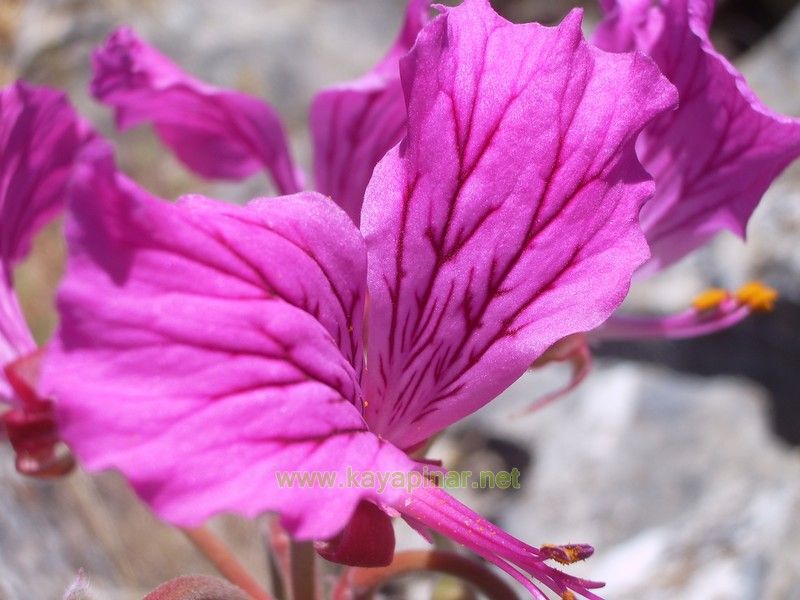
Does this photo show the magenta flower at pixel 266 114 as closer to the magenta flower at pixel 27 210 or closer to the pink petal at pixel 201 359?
the magenta flower at pixel 27 210

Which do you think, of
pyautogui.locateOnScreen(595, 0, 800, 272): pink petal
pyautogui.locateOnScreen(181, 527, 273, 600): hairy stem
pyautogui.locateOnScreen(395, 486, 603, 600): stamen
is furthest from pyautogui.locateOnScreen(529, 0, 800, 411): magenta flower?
pyautogui.locateOnScreen(181, 527, 273, 600): hairy stem

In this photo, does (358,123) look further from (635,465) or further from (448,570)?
(635,465)

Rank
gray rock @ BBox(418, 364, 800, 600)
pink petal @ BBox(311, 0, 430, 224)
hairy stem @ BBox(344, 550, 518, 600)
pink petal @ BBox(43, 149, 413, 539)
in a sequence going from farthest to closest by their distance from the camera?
gray rock @ BBox(418, 364, 800, 600), pink petal @ BBox(311, 0, 430, 224), hairy stem @ BBox(344, 550, 518, 600), pink petal @ BBox(43, 149, 413, 539)

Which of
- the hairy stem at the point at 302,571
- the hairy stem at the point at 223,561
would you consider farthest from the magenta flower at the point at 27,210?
the hairy stem at the point at 302,571

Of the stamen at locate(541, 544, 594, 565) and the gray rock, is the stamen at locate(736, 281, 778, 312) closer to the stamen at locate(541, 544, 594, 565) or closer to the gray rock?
the stamen at locate(541, 544, 594, 565)

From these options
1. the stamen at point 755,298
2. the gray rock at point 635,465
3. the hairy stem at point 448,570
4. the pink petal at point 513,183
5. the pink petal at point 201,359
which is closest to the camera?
the pink petal at point 201,359

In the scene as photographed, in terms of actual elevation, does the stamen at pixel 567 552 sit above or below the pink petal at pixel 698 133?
below

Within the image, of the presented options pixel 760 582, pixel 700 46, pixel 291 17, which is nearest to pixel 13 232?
pixel 700 46
